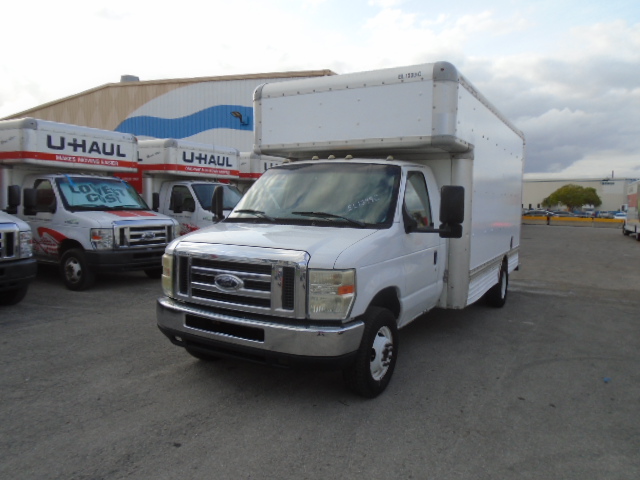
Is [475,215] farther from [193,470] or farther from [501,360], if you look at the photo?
[193,470]

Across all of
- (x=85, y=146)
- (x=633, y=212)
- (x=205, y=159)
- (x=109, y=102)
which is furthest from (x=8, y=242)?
(x=633, y=212)

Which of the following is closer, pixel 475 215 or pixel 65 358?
pixel 65 358

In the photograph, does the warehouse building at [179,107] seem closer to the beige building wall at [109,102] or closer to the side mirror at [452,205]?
the beige building wall at [109,102]

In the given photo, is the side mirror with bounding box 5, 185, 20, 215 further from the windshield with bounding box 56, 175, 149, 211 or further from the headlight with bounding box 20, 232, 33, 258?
the headlight with bounding box 20, 232, 33, 258

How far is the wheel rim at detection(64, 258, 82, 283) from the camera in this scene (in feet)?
29.2

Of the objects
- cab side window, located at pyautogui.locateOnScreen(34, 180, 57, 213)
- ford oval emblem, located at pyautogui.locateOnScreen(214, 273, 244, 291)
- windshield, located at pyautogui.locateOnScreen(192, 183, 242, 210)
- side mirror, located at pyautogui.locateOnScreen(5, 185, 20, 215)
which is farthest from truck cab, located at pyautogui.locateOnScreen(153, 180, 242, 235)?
ford oval emblem, located at pyautogui.locateOnScreen(214, 273, 244, 291)

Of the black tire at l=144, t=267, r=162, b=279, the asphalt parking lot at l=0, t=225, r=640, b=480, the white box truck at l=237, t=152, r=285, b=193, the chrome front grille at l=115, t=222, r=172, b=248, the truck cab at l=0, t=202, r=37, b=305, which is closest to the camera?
the asphalt parking lot at l=0, t=225, r=640, b=480

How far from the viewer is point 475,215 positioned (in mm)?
6043

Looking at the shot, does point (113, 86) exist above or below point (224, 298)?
above

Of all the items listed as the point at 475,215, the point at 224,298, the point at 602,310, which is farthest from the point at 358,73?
the point at 602,310

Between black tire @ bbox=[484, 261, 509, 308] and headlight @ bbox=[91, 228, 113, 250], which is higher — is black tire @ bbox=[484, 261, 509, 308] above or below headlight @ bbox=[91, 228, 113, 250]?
below

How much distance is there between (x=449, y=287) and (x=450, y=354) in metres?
0.75

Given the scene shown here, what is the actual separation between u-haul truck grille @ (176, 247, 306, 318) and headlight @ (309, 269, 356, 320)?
8cm

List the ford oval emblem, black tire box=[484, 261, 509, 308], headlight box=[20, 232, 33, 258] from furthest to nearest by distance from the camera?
black tire box=[484, 261, 509, 308]
headlight box=[20, 232, 33, 258]
the ford oval emblem
